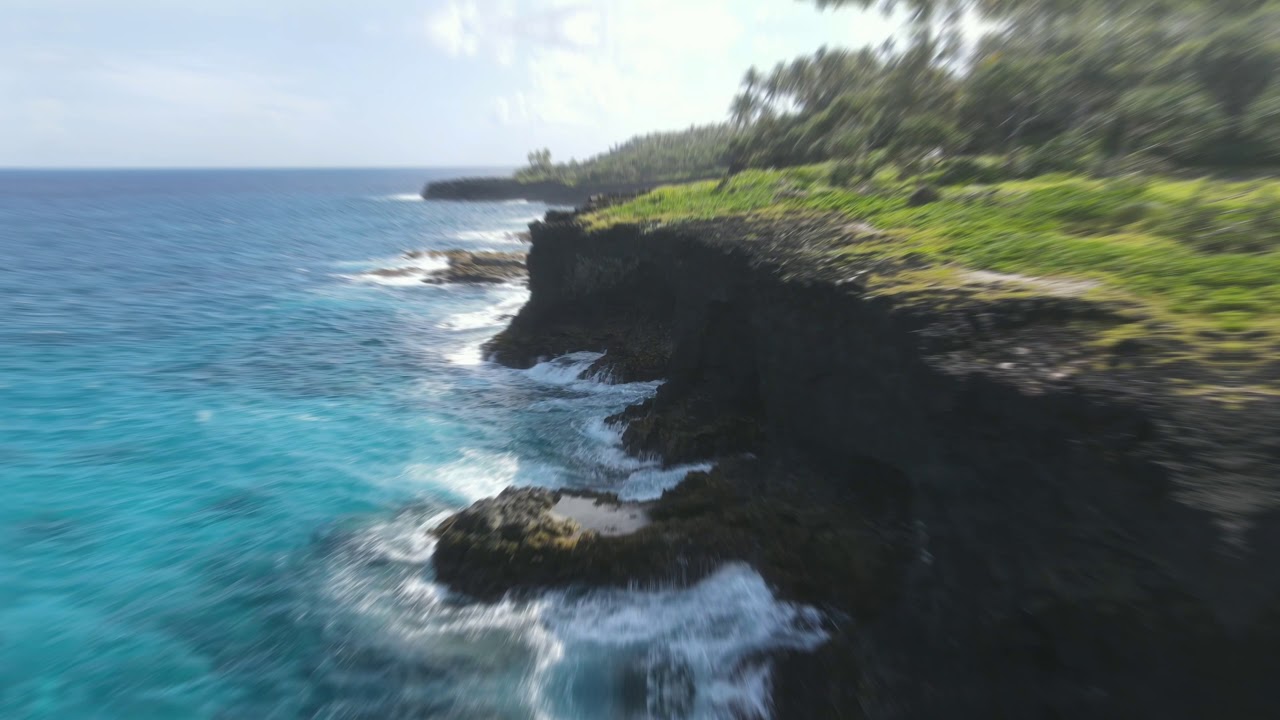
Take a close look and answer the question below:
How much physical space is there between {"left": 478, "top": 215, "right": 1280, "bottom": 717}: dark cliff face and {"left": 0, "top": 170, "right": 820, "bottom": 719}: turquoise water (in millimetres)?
1997

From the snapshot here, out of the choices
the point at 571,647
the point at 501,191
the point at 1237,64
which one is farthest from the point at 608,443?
the point at 501,191

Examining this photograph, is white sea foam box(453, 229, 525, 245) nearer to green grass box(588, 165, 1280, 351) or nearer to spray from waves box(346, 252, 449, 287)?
spray from waves box(346, 252, 449, 287)

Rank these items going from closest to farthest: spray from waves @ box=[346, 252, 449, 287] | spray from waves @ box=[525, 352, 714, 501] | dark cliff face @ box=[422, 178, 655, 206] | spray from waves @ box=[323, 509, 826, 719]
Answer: spray from waves @ box=[323, 509, 826, 719]
spray from waves @ box=[525, 352, 714, 501]
spray from waves @ box=[346, 252, 449, 287]
dark cliff face @ box=[422, 178, 655, 206]

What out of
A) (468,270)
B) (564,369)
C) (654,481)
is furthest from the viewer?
(468,270)

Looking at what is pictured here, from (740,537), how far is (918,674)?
4250 millimetres

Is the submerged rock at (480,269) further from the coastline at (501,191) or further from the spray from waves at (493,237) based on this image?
the coastline at (501,191)

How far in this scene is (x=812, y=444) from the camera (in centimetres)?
1223

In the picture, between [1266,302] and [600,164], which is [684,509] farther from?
[600,164]

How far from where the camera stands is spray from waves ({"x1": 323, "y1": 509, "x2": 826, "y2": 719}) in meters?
9.64

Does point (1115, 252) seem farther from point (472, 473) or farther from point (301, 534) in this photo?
point (301, 534)

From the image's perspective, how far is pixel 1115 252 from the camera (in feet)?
29.7

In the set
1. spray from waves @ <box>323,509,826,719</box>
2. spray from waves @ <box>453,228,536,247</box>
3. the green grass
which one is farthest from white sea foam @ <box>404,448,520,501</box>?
spray from waves @ <box>453,228,536,247</box>

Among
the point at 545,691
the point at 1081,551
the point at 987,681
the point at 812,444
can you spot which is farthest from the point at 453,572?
the point at 1081,551

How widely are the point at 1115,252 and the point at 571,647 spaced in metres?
10.1
